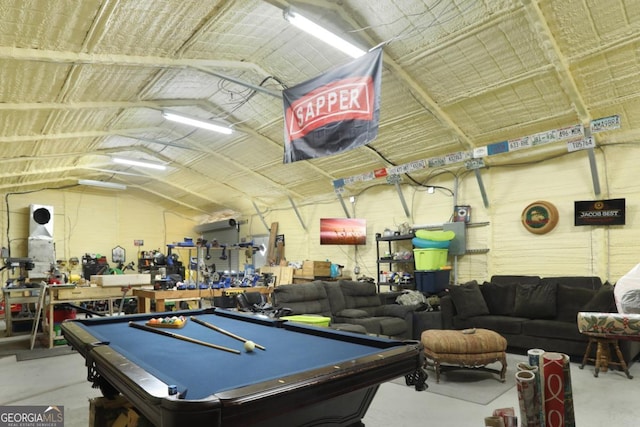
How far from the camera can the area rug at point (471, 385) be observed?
12.4 feet

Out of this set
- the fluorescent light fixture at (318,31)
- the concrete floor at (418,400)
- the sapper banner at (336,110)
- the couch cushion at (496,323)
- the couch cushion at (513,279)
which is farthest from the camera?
the couch cushion at (513,279)

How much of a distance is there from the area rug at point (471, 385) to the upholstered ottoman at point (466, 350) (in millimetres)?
114

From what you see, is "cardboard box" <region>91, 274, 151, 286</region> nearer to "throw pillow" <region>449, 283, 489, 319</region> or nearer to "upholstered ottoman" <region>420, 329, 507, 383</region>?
"upholstered ottoman" <region>420, 329, 507, 383</region>

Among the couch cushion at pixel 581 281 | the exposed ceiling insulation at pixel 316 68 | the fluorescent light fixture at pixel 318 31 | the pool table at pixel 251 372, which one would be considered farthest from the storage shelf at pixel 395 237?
the pool table at pixel 251 372

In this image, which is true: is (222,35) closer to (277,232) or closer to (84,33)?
(84,33)

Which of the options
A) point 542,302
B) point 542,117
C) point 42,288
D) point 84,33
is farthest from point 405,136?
point 42,288

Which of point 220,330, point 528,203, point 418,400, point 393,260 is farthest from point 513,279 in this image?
point 220,330

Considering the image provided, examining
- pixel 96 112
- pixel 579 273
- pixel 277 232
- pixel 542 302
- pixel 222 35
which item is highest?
pixel 222 35

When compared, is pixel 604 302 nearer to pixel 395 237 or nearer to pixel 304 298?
pixel 395 237

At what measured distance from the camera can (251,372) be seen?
69.2 inches

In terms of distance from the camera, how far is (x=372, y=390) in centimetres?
223

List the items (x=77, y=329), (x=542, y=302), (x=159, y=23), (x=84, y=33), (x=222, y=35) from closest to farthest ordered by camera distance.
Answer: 1. (x=77, y=329)
2. (x=84, y=33)
3. (x=159, y=23)
4. (x=222, y=35)
5. (x=542, y=302)

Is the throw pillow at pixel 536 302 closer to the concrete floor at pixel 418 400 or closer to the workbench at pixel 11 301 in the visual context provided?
the concrete floor at pixel 418 400

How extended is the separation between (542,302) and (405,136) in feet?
11.3
